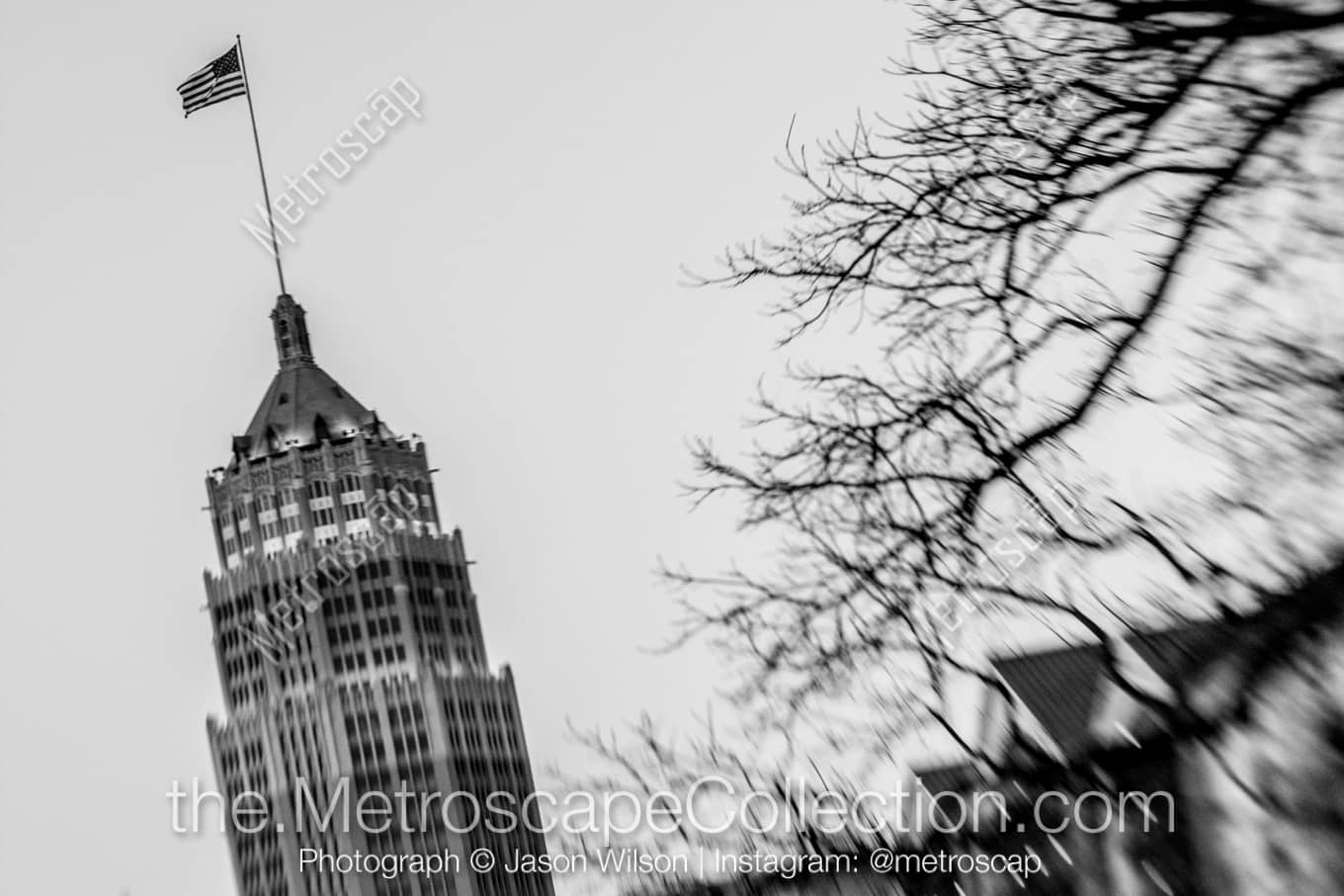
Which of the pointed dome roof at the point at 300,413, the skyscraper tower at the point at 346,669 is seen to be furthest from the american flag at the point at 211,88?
the pointed dome roof at the point at 300,413

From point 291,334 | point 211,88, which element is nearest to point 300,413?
point 291,334

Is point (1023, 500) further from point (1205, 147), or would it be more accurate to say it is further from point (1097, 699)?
point (1097, 699)

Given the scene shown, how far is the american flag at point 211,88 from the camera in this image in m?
55.9

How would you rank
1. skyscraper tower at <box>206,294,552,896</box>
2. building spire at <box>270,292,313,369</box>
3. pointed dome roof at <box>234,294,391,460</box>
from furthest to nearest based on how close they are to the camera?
building spire at <box>270,292,313,369</box> < pointed dome roof at <box>234,294,391,460</box> < skyscraper tower at <box>206,294,552,896</box>

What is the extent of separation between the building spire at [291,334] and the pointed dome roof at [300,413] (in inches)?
4.0

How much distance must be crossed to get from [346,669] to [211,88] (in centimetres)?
8661

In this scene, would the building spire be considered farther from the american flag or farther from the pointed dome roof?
the american flag

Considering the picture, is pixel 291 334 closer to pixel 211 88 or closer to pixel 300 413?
pixel 300 413

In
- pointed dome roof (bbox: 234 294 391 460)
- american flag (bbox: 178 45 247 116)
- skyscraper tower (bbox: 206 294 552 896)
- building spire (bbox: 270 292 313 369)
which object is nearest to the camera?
american flag (bbox: 178 45 247 116)

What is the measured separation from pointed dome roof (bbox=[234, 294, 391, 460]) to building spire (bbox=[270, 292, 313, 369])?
0.10 metres

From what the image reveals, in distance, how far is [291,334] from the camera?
154000 mm

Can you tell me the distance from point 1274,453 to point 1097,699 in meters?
7.58

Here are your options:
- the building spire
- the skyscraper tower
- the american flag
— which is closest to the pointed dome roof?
the building spire

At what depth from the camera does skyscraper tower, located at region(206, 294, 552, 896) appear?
13062 centimetres
